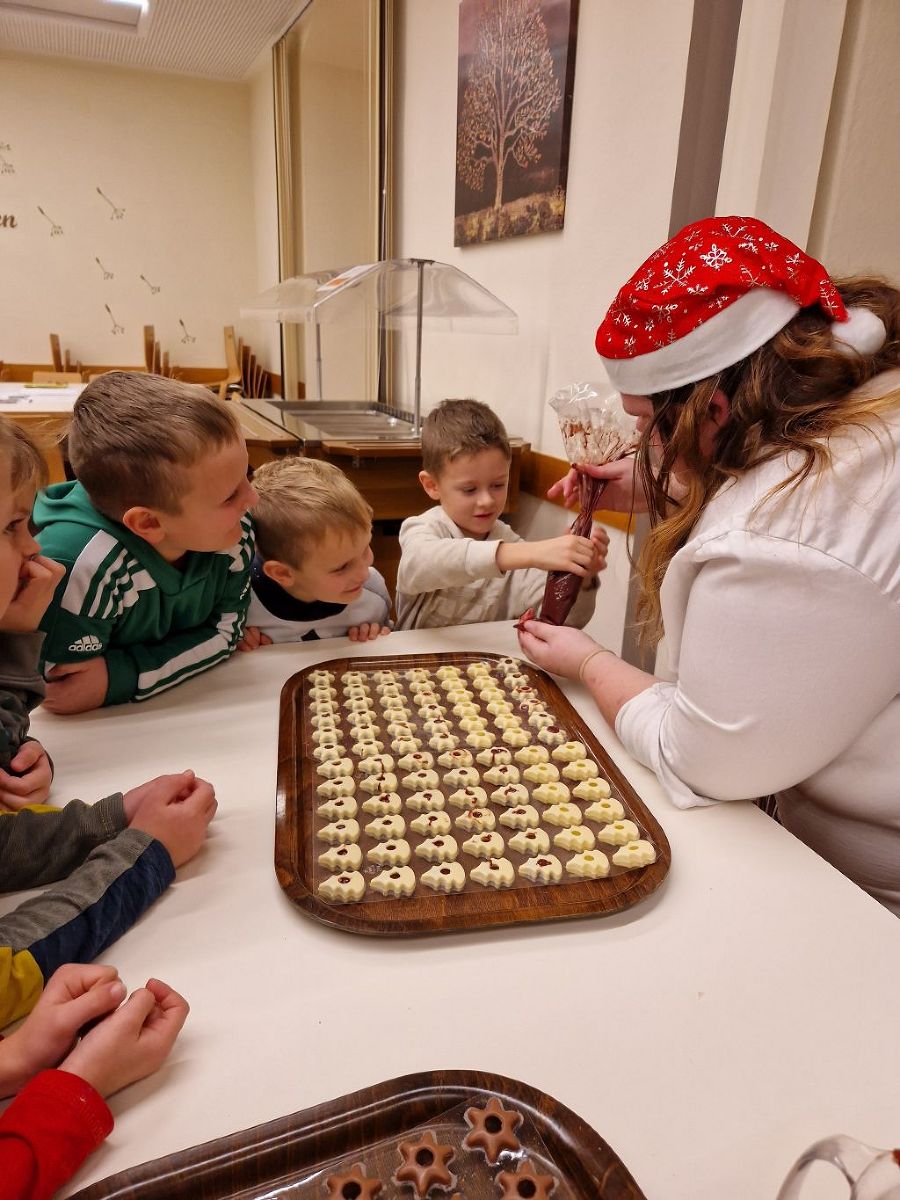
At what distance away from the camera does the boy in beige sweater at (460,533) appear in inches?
57.5

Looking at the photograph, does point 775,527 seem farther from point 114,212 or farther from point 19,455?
point 114,212

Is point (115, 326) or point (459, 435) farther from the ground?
point (115, 326)

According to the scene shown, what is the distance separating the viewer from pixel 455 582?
4.72ft

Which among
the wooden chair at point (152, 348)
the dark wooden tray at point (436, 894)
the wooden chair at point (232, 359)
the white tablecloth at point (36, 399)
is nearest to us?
the dark wooden tray at point (436, 894)

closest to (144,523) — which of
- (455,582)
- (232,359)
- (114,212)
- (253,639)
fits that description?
(253,639)

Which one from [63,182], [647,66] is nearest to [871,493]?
[647,66]

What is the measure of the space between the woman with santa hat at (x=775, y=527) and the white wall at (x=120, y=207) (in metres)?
5.04

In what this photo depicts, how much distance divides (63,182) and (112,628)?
4.96m

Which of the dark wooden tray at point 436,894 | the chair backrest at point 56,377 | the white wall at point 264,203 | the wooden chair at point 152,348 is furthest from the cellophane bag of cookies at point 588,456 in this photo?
the wooden chair at point 152,348

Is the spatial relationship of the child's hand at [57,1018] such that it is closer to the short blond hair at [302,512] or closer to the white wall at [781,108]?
the short blond hair at [302,512]

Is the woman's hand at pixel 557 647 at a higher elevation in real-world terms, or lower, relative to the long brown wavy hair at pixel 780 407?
lower

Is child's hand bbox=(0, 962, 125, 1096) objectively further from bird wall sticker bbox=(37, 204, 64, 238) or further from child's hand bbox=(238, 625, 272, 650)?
bird wall sticker bbox=(37, 204, 64, 238)

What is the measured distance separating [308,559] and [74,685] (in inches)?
17.3

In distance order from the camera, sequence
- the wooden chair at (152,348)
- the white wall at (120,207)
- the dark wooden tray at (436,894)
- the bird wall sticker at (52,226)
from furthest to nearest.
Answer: the wooden chair at (152,348) < the bird wall sticker at (52,226) < the white wall at (120,207) < the dark wooden tray at (436,894)
